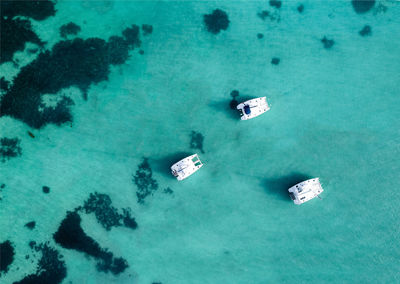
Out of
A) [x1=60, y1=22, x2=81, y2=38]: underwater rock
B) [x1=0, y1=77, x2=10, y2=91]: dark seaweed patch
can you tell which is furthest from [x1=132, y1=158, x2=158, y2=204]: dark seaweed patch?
[x1=0, y1=77, x2=10, y2=91]: dark seaweed patch

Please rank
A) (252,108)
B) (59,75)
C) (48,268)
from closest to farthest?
1. (252,108)
2. (48,268)
3. (59,75)

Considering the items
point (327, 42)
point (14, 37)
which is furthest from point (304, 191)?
point (14, 37)

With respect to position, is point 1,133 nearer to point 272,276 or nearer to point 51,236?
point 51,236

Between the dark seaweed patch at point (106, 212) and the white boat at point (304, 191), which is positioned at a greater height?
the white boat at point (304, 191)

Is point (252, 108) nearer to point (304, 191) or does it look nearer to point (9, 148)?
point (304, 191)

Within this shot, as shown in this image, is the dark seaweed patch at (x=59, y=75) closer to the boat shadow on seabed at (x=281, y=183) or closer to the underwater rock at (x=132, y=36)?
the underwater rock at (x=132, y=36)

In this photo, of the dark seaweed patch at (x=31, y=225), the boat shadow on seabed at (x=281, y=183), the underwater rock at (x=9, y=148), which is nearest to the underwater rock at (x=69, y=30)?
the underwater rock at (x=9, y=148)
